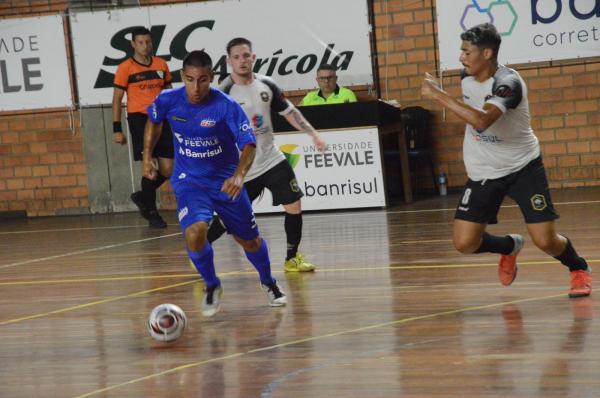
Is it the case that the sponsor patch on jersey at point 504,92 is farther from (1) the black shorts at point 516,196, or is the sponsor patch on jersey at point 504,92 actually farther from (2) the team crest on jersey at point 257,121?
(2) the team crest on jersey at point 257,121

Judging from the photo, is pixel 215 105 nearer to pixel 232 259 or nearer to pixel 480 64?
pixel 480 64

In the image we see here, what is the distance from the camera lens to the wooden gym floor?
4770 millimetres

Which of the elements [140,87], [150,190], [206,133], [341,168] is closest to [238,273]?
[206,133]

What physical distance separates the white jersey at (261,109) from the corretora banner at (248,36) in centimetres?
588

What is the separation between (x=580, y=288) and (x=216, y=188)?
2.20m

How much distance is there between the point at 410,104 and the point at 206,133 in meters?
8.21

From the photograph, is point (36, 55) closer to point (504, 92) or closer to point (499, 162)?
point (499, 162)

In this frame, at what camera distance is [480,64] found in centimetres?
628

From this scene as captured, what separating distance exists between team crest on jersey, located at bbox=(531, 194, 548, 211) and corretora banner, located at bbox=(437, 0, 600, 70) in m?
7.80

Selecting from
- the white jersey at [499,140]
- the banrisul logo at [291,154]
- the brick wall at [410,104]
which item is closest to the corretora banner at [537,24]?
the brick wall at [410,104]

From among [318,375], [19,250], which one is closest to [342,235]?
[19,250]

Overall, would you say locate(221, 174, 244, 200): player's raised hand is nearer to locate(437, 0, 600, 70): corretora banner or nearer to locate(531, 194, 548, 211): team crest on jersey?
locate(531, 194, 548, 211): team crest on jersey

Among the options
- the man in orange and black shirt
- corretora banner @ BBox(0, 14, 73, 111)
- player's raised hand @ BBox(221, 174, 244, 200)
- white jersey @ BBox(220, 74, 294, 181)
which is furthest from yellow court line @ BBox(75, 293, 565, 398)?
corretora banner @ BBox(0, 14, 73, 111)

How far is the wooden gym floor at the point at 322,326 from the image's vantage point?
4.77m
